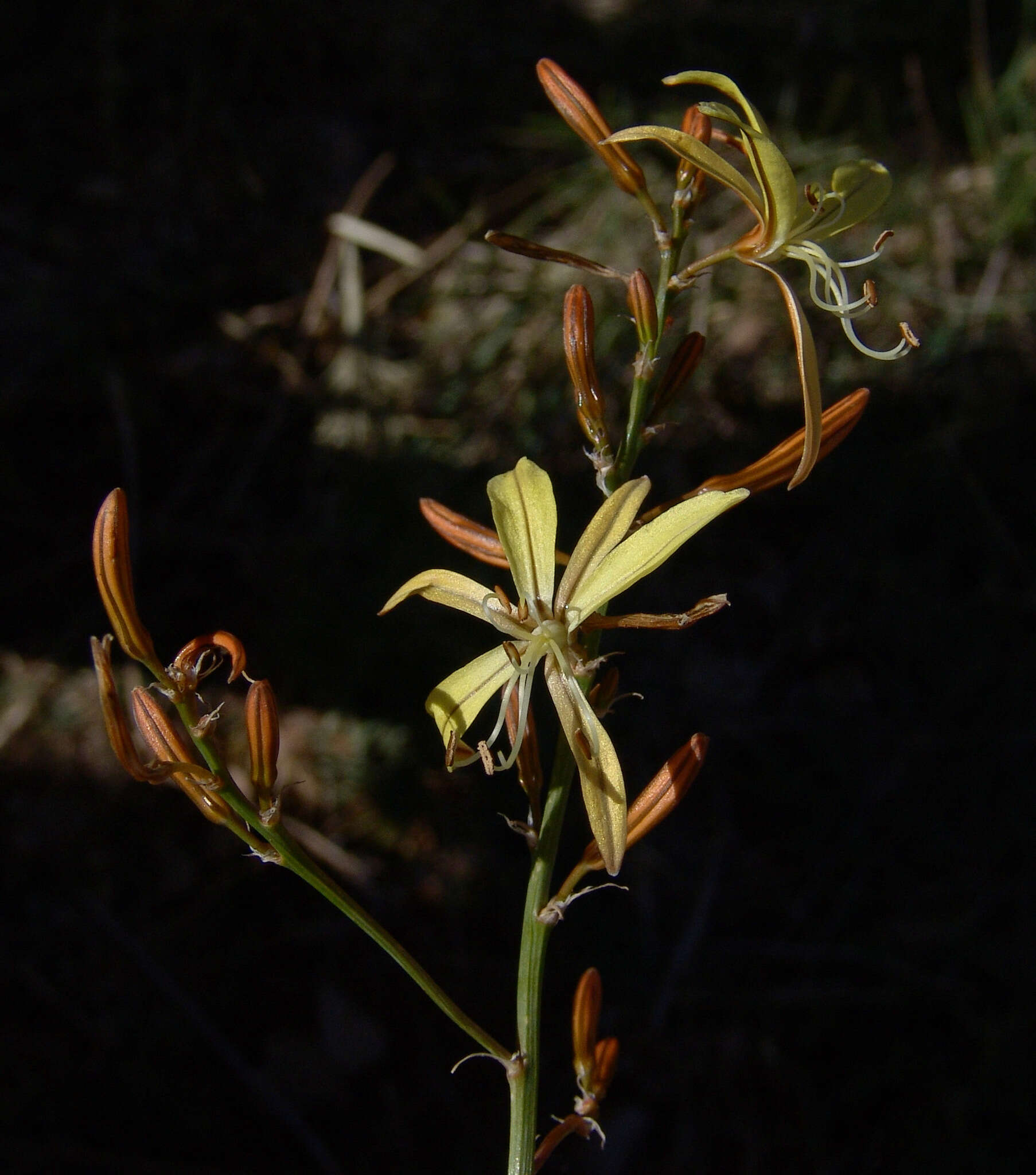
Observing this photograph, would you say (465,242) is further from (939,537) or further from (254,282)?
(939,537)

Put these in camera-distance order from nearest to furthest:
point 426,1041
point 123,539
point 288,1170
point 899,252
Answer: point 123,539, point 288,1170, point 426,1041, point 899,252

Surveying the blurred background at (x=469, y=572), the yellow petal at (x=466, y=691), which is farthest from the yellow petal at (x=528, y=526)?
the blurred background at (x=469, y=572)

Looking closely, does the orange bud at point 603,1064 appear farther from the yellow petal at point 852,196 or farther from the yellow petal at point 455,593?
the yellow petal at point 852,196

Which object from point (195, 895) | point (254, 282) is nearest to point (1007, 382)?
point (254, 282)

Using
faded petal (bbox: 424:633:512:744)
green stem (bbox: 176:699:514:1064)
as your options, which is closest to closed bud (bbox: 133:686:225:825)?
green stem (bbox: 176:699:514:1064)

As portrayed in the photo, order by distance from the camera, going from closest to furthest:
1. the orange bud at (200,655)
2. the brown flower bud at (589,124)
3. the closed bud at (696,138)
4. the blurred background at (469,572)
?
the orange bud at (200,655) < the closed bud at (696,138) < the brown flower bud at (589,124) < the blurred background at (469,572)

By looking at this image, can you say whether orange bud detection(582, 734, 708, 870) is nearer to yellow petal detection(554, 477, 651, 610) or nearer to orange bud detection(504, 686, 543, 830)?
orange bud detection(504, 686, 543, 830)
